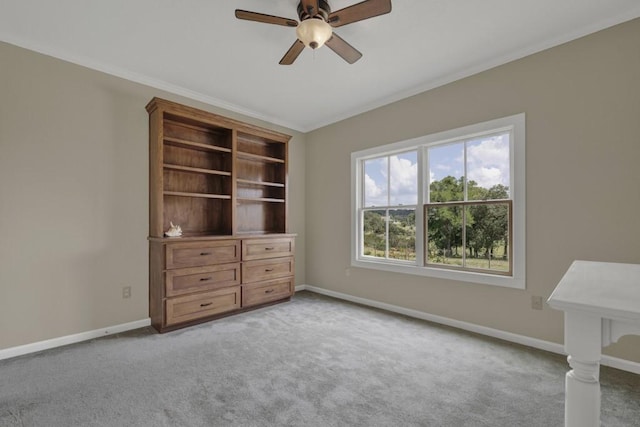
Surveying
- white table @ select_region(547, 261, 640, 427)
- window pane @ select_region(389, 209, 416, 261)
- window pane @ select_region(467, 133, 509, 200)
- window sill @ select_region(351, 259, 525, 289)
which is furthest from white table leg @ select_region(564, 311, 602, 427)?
window pane @ select_region(389, 209, 416, 261)

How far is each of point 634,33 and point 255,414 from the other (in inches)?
149

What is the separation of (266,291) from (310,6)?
3091 mm

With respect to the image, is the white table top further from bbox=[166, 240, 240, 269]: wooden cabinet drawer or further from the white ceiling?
bbox=[166, 240, 240, 269]: wooden cabinet drawer

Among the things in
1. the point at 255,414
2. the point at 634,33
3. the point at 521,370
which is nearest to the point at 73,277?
the point at 255,414

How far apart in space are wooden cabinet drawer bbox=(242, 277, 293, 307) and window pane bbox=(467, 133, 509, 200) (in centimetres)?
255

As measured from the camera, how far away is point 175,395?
1875 millimetres

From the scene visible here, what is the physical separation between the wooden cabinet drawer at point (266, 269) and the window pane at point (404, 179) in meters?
1.67

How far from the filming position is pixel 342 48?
7.47ft

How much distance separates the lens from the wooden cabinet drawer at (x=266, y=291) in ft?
11.6

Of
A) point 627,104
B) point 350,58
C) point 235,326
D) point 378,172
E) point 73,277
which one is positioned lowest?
point 235,326

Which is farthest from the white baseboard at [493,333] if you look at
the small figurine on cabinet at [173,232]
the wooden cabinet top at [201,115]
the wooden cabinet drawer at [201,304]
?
the wooden cabinet top at [201,115]

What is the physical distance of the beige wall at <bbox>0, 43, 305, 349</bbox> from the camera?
96.2 inches

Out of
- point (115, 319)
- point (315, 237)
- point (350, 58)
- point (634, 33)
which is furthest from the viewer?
point (315, 237)

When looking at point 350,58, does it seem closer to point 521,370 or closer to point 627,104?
point 627,104
